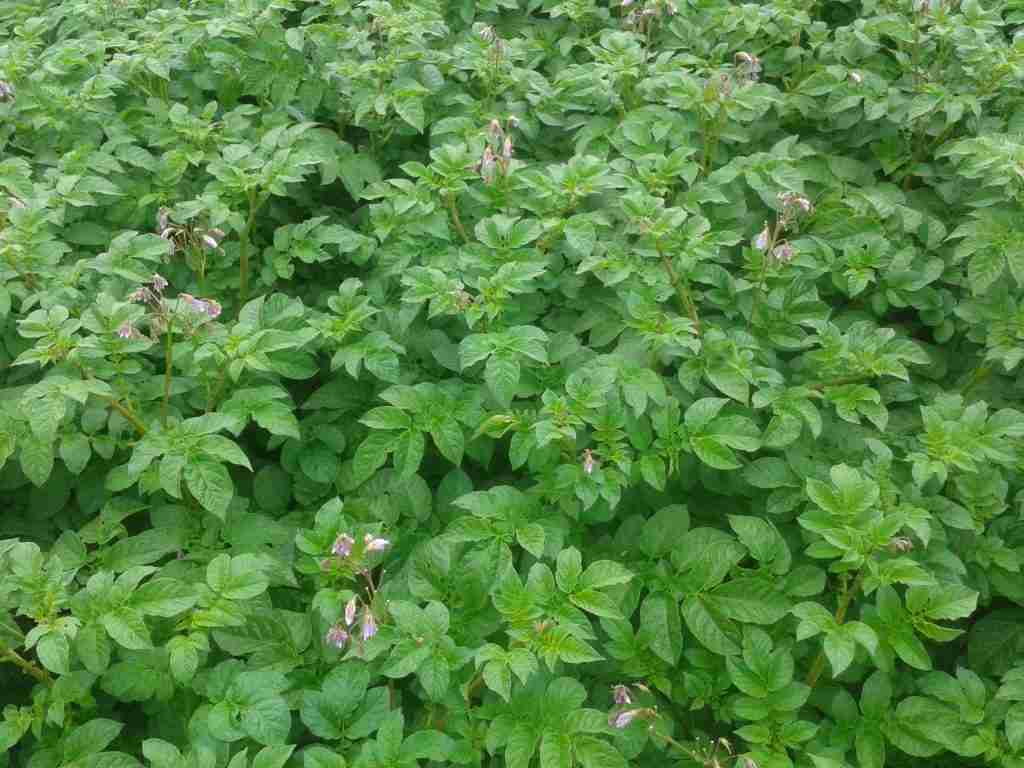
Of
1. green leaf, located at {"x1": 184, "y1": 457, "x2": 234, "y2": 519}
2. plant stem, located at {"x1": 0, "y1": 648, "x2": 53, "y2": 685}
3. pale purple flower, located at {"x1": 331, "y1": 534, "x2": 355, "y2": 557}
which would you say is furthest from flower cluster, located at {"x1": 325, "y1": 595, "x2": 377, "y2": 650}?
plant stem, located at {"x1": 0, "y1": 648, "x2": 53, "y2": 685}

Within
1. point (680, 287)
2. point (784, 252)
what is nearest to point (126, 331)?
point (680, 287)

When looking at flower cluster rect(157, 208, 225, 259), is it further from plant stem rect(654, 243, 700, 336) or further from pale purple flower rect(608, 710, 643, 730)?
pale purple flower rect(608, 710, 643, 730)

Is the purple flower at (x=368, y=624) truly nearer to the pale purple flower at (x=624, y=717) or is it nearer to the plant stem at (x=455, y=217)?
the pale purple flower at (x=624, y=717)

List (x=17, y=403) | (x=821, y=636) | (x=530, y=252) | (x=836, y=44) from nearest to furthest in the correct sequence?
1. (x=821, y=636)
2. (x=17, y=403)
3. (x=530, y=252)
4. (x=836, y=44)

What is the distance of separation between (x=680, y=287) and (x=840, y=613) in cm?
100

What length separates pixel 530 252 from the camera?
2744 millimetres

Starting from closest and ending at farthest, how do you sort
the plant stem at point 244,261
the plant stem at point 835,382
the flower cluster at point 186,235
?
1. the plant stem at point 835,382
2. the flower cluster at point 186,235
3. the plant stem at point 244,261

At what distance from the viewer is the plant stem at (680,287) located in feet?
8.81

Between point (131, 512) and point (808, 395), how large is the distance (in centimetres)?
181

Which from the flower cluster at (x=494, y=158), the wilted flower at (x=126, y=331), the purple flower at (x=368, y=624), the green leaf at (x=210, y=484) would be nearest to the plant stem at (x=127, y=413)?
the wilted flower at (x=126, y=331)

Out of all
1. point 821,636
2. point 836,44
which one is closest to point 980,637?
point 821,636

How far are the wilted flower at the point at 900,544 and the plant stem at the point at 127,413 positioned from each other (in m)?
1.87

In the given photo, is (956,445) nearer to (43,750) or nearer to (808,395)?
(808,395)

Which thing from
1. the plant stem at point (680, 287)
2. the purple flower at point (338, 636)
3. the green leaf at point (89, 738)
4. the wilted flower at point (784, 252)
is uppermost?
the wilted flower at point (784, 252)
